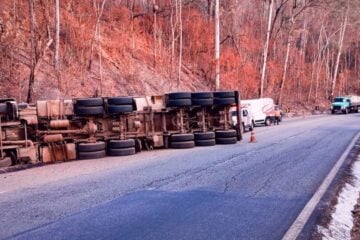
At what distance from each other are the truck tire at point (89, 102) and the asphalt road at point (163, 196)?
2.01 metres

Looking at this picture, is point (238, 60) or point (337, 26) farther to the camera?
point (337, 26)

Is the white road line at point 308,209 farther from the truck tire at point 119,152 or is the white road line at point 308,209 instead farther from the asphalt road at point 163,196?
the truck tire at point 119,152

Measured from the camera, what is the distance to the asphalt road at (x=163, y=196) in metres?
5.93

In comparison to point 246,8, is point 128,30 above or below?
below

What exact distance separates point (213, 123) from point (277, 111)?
60.3ft

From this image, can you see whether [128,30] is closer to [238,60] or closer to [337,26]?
[238,60]

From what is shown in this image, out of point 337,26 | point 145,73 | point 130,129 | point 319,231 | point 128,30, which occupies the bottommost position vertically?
point 319,231

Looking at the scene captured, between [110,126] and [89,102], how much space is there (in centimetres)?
120

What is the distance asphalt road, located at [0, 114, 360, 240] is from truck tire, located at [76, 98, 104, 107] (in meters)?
2.01

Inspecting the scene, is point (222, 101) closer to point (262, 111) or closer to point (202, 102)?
point (202, 102)

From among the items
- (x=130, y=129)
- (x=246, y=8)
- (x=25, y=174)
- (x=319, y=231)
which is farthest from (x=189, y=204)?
(x=246, y=8)

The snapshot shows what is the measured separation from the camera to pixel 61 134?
1309 centimetres

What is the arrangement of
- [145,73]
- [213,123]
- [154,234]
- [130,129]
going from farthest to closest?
[145,73], [213,123], [130,129], [154,234]

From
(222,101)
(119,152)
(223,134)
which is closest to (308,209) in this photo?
(119,152)
